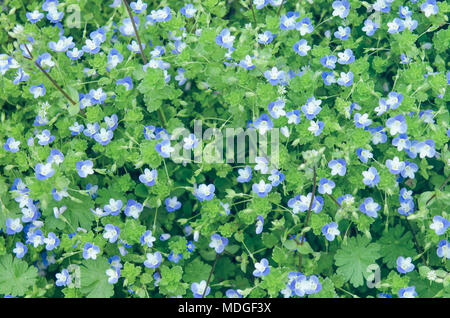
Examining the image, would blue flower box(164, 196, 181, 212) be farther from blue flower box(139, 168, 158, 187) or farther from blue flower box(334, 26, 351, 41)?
blue flower box(334, 26, 351, 41)

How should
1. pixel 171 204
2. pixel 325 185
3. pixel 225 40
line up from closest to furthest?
pixel 325 185
pixel 225 40
pixel 171 204

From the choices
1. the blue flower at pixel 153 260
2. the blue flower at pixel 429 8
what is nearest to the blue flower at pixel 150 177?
the blue flower at pixel 153 260

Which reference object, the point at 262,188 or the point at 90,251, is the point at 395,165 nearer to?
the point at 262,188

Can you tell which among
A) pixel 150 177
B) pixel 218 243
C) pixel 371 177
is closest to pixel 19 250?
pixel 150 177

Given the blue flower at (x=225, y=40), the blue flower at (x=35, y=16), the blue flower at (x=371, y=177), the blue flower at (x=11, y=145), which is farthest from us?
the blue flower at (x=35, y=16)

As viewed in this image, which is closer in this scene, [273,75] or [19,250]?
[273,75]

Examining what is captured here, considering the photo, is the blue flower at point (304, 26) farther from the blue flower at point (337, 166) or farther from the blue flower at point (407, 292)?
the blue flower at point (407, 292)
